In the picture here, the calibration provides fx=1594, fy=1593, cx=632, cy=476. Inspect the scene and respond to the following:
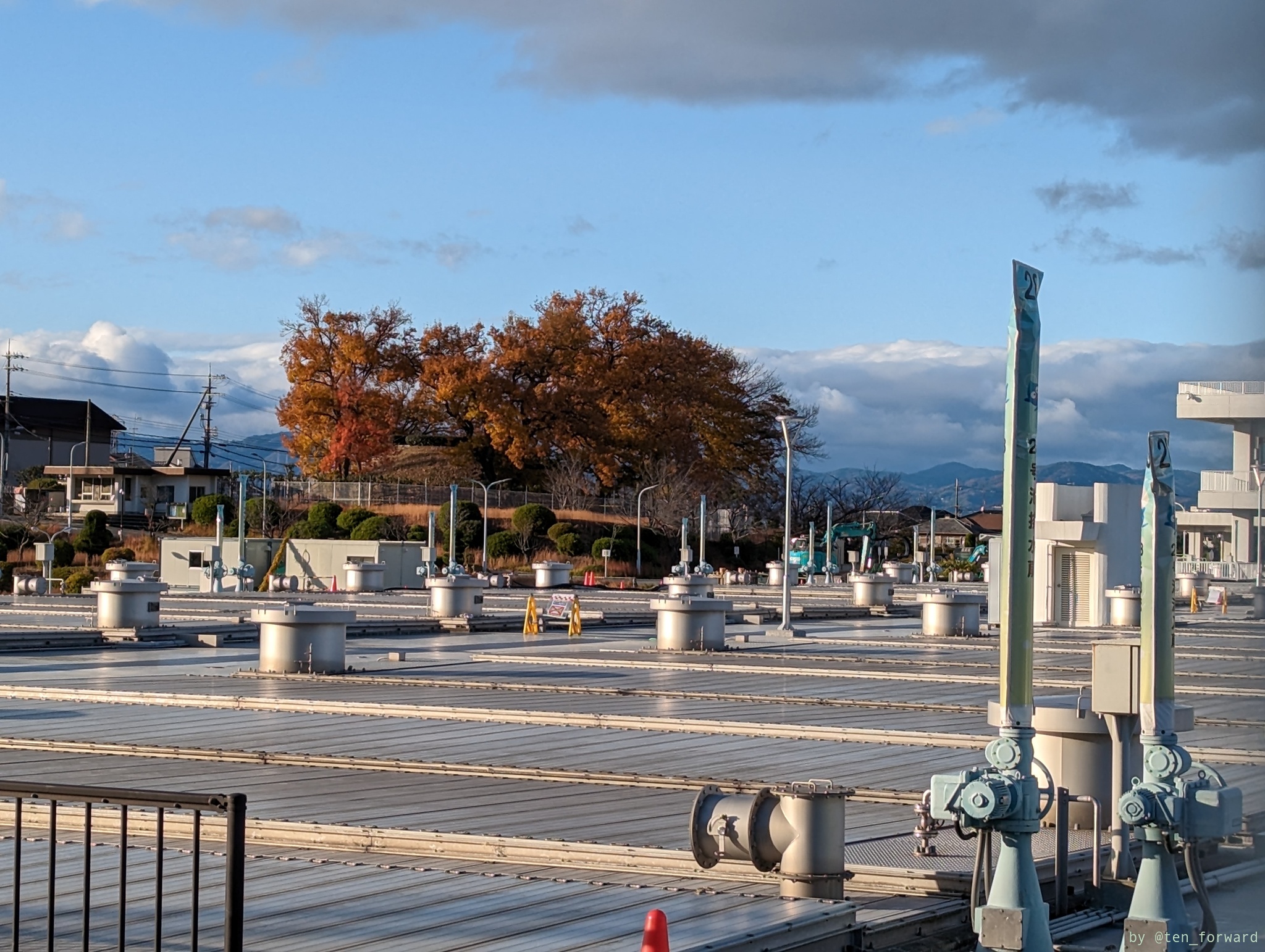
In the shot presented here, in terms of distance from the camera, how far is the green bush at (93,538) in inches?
2386

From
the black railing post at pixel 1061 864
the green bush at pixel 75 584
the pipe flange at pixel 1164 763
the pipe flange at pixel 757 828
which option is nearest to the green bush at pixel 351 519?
the green bush at pixel 75 584

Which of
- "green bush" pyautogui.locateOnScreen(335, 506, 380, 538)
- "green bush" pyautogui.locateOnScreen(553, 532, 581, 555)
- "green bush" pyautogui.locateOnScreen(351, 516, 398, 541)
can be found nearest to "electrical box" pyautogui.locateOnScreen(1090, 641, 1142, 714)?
"green bush" pyautogui.locateOnScreen(351, 516, 398, 541)

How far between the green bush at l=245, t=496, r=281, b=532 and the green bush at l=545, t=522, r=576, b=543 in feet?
39.0

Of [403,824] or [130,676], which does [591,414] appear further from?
[403,824]

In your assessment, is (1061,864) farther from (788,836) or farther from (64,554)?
(64,554)

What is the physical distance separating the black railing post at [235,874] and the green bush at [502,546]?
5474cm

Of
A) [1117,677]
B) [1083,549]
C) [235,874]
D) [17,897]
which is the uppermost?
[1083,549]

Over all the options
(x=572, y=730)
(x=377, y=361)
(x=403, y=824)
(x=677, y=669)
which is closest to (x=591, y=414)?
(x=377, y=361)

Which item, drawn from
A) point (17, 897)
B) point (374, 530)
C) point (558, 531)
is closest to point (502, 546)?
point (558, 531)

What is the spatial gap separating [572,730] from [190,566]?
4068 centimetres

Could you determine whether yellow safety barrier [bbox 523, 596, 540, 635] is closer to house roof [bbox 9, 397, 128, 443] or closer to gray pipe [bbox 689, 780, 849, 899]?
gray pipe [bbox 689, 780, 849, 899]

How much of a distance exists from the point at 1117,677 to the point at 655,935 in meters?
3.03

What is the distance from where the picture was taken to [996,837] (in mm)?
8258

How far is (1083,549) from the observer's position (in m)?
32.6
